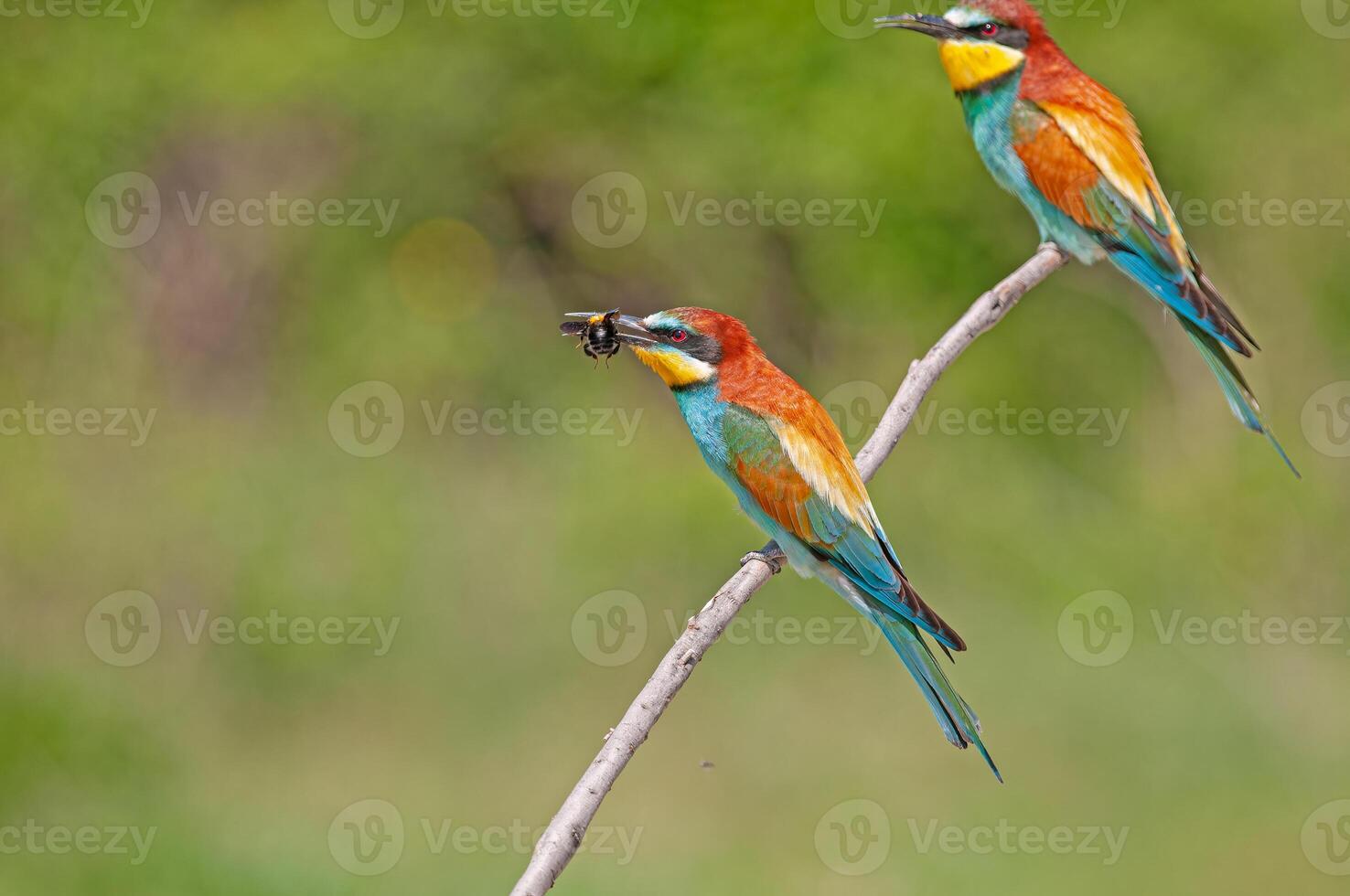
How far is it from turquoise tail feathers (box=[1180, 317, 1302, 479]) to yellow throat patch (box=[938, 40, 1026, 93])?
2.07 ft

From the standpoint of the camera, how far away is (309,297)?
214 inches

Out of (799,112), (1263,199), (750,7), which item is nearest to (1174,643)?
(1263,199)

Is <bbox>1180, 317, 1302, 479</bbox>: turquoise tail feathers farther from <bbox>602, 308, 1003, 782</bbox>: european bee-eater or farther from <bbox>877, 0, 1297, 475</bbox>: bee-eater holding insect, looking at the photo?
<bbox>602, 308, 1003, 782</bbox>: european bee-eater

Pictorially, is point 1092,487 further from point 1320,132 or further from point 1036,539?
point 1320,132

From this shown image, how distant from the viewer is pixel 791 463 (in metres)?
2.45

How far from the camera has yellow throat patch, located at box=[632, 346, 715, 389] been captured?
2.30 m

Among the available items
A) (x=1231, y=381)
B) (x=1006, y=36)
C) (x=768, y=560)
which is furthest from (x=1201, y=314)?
(x=768, y=560)

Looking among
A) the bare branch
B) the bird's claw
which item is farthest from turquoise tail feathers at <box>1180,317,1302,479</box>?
the bird's claw

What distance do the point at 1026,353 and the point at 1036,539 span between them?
74 centimetres

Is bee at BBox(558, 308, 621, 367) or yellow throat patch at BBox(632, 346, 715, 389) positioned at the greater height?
bee at BBox(558, 308, 621, 367)

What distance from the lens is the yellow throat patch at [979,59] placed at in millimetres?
2822

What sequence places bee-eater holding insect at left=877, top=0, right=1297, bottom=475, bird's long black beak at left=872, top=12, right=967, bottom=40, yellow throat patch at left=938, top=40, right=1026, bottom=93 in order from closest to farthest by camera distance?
1. bird's long black beak at left=872, top=12, right=967, bottom=40
2. bee-eater holding insect at left=877, top=0, right=1297, bottom=475
3. yellow throat patch at left=938, top=40, right=1026, bottom=93

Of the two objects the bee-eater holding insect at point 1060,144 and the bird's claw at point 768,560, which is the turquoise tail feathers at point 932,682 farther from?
the bee-eater holding insect at point 1060,144

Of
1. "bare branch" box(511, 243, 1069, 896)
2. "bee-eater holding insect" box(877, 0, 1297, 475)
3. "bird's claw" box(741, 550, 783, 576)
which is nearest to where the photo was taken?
"bare branch" box(511, 243, 1069, 896)
